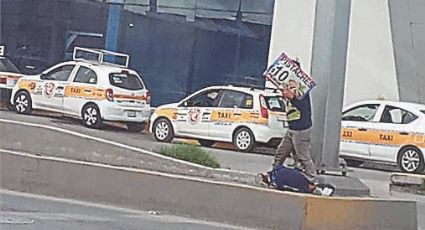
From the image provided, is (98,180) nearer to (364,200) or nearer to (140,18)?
(364,200)

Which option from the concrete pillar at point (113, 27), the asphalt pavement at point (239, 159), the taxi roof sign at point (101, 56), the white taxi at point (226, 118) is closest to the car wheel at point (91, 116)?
the asphalt pavement at point (239, 159)

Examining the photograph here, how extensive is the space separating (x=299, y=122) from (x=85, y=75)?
11.9 metres

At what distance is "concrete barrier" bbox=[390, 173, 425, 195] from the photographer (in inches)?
693

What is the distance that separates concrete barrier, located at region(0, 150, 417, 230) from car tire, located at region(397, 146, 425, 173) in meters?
7.93

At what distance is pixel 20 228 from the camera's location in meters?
10.5

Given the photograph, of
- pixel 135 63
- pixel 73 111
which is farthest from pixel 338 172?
pixel 135 63

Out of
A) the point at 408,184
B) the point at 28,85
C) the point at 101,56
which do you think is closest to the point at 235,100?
the point at 28,85

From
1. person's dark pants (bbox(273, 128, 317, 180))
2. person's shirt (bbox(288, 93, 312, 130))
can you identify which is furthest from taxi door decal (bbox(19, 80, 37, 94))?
person's shirt (bbox(288, 93, 312, 130))

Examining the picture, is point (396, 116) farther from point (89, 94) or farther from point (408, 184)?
point (89, 94)

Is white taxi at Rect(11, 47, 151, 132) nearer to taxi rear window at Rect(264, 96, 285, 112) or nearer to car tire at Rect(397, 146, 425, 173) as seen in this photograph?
taxi rear window at Rect(264, 96, 285, 112)

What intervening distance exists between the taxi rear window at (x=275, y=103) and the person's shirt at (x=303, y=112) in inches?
345

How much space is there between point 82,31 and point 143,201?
67.2 feet

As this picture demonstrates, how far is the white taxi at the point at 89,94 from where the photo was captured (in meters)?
24.0

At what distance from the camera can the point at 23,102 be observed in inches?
997
